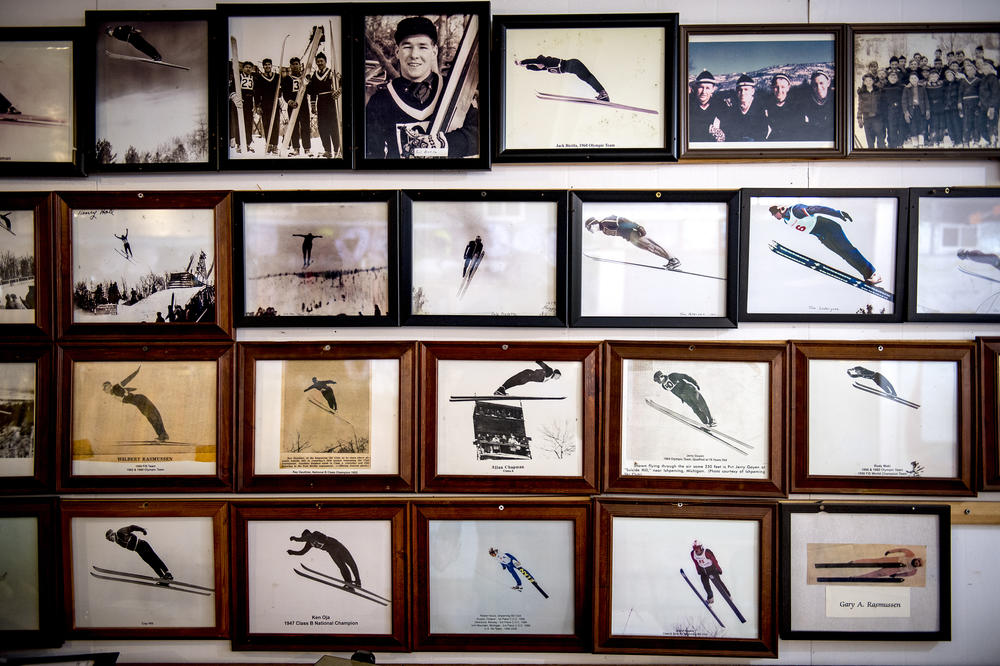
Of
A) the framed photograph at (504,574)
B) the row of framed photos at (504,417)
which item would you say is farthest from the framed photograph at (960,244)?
A: the framed photograph at (504,574)

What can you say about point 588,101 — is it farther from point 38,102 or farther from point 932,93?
point 38,102

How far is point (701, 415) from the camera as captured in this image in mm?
1627

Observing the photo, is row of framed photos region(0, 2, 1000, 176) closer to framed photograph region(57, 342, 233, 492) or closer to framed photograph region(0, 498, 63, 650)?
framed photograph region(57, 342, 233, 492)

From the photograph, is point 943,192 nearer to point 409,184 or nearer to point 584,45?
point 584,45

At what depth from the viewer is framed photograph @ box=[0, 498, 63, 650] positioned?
164cm

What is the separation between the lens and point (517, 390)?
5.37ft

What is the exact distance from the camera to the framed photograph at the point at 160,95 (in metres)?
1.63

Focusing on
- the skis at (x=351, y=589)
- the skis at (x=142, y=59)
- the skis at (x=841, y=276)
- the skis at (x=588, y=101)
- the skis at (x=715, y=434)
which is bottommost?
the skis at (x=351, y=589)

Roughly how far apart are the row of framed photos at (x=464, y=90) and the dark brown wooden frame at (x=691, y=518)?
963 millimetres

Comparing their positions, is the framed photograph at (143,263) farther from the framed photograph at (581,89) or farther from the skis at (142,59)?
the framed photograph at (581,89)

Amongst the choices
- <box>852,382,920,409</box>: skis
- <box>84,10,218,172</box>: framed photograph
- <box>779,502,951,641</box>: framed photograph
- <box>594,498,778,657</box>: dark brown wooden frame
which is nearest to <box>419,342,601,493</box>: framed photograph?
<box>594,498,778,657</box>: dark brown wooden frame

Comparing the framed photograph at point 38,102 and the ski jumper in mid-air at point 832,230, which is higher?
the framed photograph at point 38,102

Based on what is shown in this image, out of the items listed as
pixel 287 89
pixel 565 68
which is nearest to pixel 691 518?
pixel 565 68

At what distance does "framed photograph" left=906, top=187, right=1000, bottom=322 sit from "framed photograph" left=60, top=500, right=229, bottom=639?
6.72 ft
